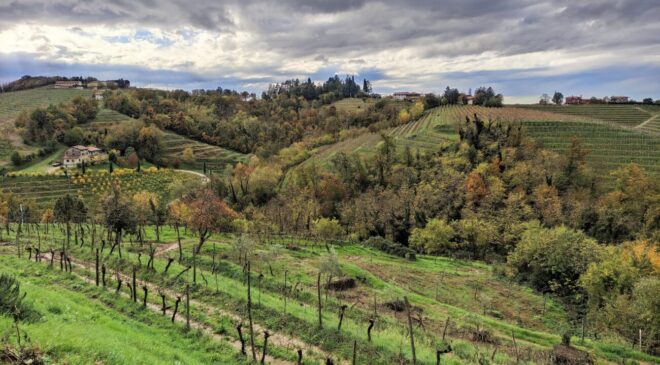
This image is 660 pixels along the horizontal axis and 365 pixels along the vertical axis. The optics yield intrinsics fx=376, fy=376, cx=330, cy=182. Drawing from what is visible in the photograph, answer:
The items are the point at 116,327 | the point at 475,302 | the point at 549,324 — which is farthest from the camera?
the point at 475,302

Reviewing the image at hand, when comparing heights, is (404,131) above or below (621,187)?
above

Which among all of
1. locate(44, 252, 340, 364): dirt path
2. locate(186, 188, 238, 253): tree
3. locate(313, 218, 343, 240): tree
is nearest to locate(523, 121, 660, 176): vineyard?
locate(313, 218, 343, 240): tree

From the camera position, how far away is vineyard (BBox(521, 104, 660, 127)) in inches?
4515

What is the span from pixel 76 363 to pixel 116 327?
670 cm

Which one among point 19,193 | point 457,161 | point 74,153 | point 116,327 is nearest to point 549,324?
point 116,327

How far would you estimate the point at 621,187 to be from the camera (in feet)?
216

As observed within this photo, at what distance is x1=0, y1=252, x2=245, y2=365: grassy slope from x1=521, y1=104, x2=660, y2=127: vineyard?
131345 millimetres

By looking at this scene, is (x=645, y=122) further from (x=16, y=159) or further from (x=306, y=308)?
(x=16, y=159)

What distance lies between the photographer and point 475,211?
70.1 meters

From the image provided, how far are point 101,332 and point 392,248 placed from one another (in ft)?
153

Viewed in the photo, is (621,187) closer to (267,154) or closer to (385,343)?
(385,343)

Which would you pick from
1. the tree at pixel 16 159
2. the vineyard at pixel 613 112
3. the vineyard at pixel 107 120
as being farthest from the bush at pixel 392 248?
the vineyard at pixel 107 120

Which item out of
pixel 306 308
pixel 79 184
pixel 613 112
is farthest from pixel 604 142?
pixel 79 184

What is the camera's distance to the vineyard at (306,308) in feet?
63.6
